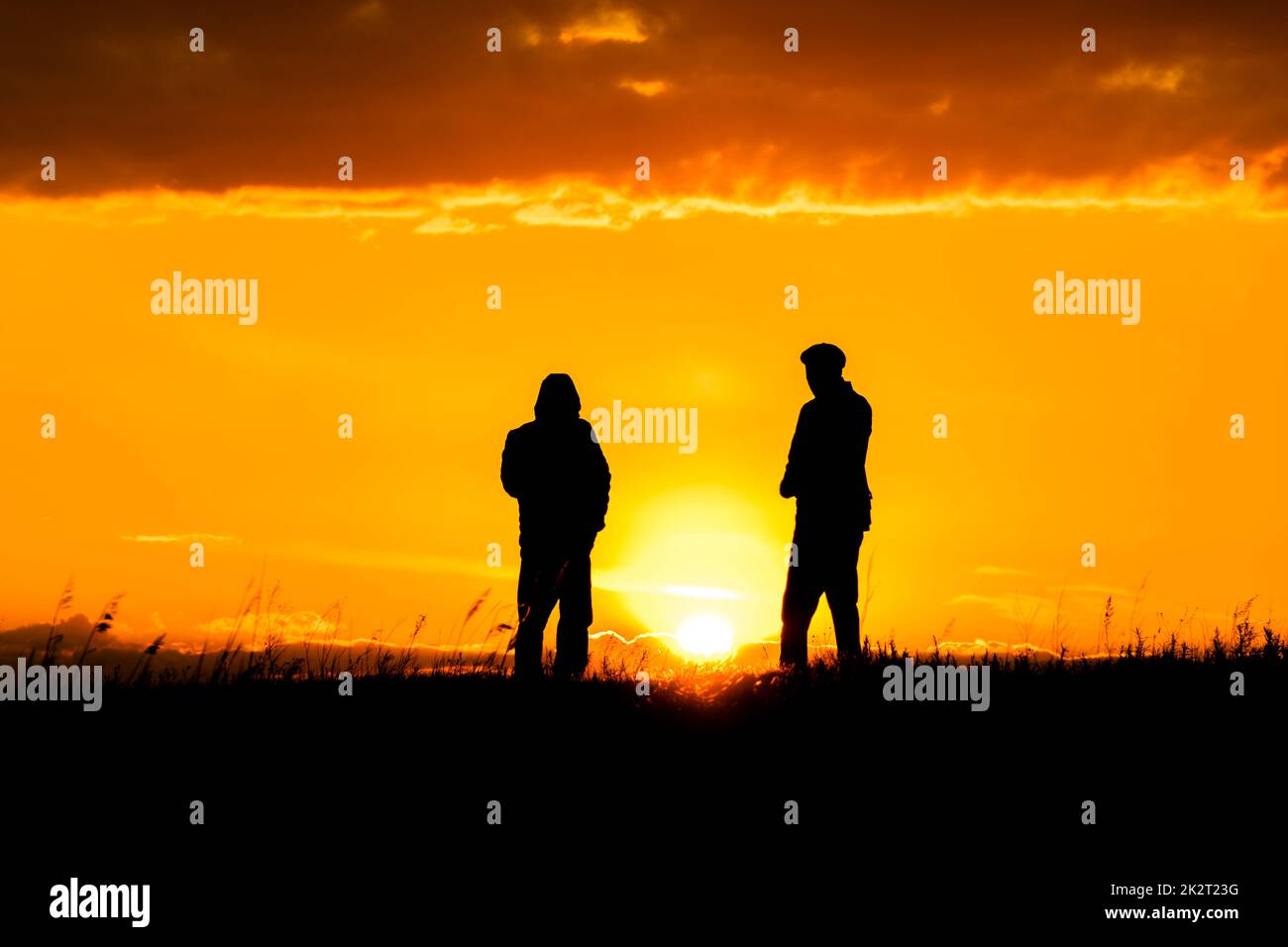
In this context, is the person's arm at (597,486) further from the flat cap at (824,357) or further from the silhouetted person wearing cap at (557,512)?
the flat cap at (824,357)

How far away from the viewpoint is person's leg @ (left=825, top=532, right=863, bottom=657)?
12.5 metres

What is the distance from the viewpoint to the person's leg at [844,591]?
12.5m

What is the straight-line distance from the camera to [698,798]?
8508mm

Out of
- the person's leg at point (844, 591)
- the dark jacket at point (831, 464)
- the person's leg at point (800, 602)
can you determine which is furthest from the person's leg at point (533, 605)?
the person's leg at point (844, 591)

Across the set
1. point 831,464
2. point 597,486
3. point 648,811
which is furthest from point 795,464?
point 648,811

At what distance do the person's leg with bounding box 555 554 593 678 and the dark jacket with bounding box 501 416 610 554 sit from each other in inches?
7.5

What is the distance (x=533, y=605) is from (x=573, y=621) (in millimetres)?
402

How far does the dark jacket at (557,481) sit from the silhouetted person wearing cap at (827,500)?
1.71 m

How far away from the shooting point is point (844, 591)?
1255 centimetres

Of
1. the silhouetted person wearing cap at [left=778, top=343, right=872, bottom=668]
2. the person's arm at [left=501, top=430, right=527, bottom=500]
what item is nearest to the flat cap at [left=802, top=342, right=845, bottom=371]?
the silhouetted person wearing cap at [left=778, top=343, right=872, bottom=668]

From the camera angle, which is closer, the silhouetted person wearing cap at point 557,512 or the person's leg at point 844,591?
the person's leg at point 844,591

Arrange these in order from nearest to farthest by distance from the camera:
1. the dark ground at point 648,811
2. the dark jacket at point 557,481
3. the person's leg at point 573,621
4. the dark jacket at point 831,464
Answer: the dark ground at point 648,811
the dark jacket at point 831,464
the dark jacket at point 557,481
the person's leg at point 573,621

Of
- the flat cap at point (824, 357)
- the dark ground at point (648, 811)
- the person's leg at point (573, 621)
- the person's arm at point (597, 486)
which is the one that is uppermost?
the flat cap at point (824, 357)
